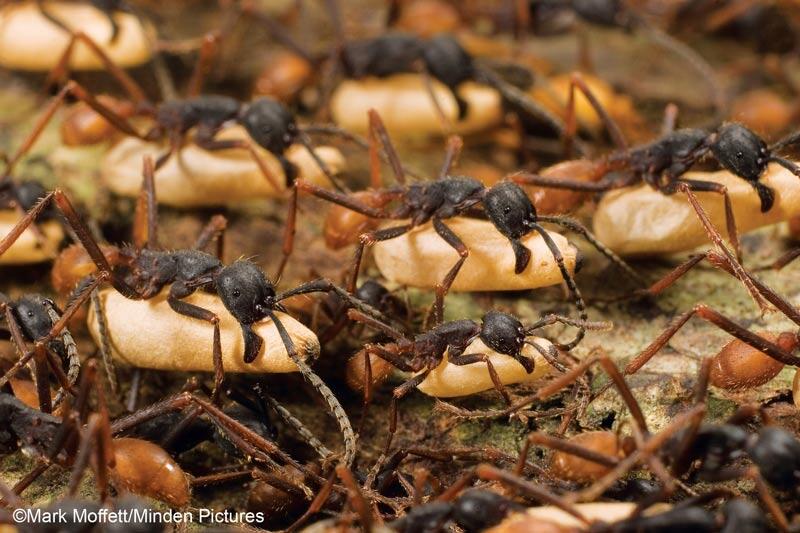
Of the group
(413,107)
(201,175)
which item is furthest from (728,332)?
(413,107)

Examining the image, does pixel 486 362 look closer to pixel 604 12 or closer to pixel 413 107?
pixel 413 107

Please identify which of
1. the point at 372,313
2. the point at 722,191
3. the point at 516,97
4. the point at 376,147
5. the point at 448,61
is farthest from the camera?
the point at 448,61

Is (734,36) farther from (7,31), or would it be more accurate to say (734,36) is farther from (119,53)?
(7,31)

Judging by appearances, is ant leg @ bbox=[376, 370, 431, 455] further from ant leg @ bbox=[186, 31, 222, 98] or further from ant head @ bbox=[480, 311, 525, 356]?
ant leg @ bbox=[186, 31, 222, 98]

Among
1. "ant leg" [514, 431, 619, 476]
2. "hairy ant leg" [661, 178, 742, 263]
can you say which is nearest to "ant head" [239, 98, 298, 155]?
"hairy ant leg" [661, 178, 742, 263]

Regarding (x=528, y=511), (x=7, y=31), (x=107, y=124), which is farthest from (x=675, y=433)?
(x=7, y=31)
